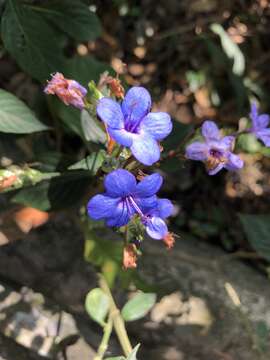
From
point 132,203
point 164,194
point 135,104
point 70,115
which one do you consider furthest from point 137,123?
point 164,194

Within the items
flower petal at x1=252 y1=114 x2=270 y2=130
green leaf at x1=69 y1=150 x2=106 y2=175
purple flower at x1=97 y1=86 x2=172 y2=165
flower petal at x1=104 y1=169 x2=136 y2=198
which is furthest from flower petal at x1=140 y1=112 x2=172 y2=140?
flower petal at x1=252 y1=114 x2=270 y2=130

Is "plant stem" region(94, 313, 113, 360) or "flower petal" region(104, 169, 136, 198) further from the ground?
"flower petal" region(104, 169, 136, 198)

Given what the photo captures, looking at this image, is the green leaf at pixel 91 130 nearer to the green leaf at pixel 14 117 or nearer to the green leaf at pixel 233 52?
the green leaf at pixel 14 117

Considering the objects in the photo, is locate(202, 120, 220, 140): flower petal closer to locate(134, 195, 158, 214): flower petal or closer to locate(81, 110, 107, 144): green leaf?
locate(134, 195, 158, 214): flower petal

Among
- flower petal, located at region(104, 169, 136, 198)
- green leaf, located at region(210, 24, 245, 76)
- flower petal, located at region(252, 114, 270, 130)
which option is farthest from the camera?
green leaf, located at region(210, 24, 245, 76)

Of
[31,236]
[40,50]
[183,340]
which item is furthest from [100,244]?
[40,50]

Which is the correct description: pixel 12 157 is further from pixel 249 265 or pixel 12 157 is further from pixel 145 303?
pixel 249 265

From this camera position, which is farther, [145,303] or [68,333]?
[68,333]

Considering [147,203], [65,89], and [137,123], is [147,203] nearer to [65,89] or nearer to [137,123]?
[137,123]
